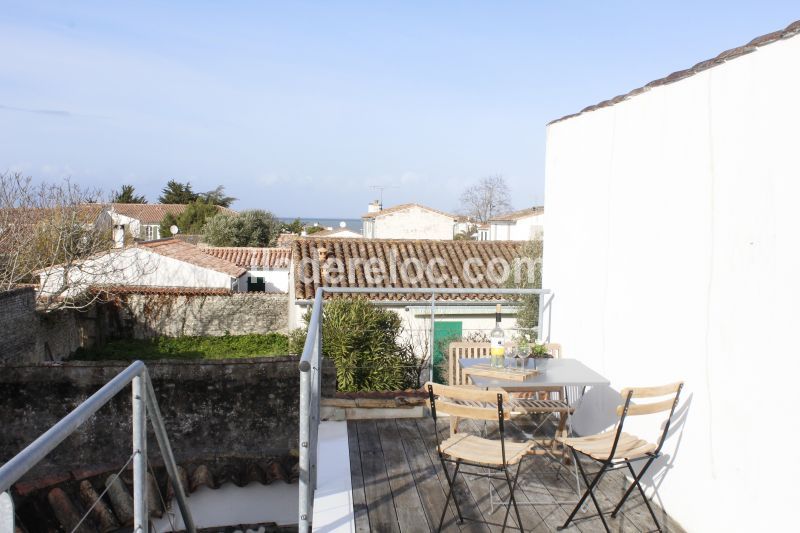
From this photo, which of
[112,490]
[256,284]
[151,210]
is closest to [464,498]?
[112,490]

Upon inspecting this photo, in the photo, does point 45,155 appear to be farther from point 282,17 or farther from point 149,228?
point 149,228

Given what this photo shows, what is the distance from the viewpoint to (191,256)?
22094 millimetres

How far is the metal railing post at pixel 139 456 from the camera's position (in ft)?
8.38

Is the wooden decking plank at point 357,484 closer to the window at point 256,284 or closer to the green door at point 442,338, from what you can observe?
the green door at point 442,338

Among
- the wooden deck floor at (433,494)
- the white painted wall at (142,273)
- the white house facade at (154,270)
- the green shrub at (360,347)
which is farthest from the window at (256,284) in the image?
the wooden deck floor at (433,494)

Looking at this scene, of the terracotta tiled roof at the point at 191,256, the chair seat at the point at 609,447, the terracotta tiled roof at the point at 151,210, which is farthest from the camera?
the terracotta tiled roof at the point at 151,210

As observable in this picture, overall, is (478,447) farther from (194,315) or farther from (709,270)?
(194,315)

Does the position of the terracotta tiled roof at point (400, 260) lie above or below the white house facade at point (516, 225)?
below

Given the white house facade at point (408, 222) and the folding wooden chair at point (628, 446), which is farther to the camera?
the white house facade at point (408, 222)

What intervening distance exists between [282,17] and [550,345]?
28.1 ft

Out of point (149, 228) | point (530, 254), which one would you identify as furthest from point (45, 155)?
point (149, 228)

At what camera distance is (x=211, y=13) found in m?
11.2

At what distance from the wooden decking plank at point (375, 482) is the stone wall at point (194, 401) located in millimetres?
3230

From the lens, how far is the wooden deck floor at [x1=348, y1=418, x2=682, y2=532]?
3.32m
